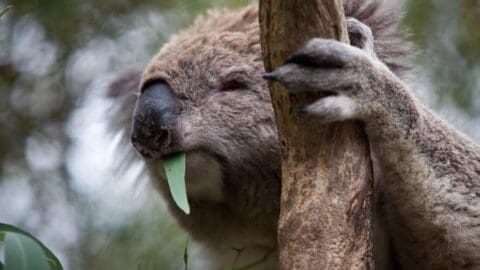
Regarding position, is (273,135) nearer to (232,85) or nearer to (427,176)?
(232,85)

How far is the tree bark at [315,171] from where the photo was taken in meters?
1.58

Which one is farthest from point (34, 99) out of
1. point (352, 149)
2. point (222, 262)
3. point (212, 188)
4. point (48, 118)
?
point (352, 149)

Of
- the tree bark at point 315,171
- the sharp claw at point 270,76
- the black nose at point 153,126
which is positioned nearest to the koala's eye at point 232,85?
the black nose at point 153,126

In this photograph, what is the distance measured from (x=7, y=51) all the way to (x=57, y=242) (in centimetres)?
96

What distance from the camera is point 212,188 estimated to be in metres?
2.37

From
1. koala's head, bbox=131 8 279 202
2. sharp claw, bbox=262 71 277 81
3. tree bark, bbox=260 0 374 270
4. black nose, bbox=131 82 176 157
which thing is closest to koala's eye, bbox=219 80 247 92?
koala's head, bbox=131 8 279 202

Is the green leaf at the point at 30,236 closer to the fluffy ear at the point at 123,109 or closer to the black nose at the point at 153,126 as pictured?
the black nose at the point at 153,126

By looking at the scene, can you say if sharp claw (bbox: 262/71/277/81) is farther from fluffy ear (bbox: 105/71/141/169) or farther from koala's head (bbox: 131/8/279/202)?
fluffy ear (bbox: 105/71/141/169)

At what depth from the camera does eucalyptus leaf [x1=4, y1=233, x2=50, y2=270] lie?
5.62ft

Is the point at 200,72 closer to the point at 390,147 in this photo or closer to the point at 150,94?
the point at 150,94

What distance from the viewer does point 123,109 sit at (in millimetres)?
2914

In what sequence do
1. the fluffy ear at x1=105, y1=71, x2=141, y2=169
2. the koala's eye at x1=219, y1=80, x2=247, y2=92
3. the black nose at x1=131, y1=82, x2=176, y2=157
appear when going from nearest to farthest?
1. the black nose at x1=131, y1=82, x2=176, y2=157
2. the koala's eye at x1=219, y1=80, x2=247, y2=92
3. the fluffy ear at x1=105, y1=71, x2=141, y2=169

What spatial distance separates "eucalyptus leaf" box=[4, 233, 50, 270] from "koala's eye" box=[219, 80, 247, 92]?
786mm

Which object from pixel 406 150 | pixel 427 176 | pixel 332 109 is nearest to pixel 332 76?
pixel 332 109
